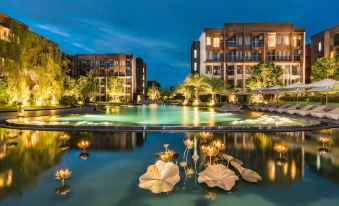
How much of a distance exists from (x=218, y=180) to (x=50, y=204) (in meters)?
3.27

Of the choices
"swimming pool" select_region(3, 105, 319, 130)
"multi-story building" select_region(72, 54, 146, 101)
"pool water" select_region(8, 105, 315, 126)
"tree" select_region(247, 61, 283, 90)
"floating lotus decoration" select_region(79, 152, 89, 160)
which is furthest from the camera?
"multi-story building" select_region(72, 54, 146, 101)

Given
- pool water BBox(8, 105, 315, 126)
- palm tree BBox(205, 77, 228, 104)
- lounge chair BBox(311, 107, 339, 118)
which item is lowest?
pool water BBox(8, 105, 315, 126)

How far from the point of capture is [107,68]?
84.7 metres

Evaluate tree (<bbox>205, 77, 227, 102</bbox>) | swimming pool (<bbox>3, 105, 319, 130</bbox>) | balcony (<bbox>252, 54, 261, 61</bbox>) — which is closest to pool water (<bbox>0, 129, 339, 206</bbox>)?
swimming pool (<bbox>3, 105, 319, 130</bbox>)

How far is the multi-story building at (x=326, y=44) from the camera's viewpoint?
156 ft

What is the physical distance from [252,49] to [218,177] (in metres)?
55.1

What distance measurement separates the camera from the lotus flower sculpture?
223 inches

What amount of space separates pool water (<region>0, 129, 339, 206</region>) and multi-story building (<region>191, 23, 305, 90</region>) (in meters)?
47.4

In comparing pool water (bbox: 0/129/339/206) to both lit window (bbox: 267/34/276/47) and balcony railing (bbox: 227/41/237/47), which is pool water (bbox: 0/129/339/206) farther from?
lit window (bbox: 267/34/276/47)

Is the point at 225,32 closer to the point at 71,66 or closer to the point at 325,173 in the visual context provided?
the point at 71,66

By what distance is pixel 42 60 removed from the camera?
113 feet

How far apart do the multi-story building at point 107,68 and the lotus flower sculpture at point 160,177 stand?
260 feet

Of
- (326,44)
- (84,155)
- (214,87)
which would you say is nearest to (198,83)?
(214,87)

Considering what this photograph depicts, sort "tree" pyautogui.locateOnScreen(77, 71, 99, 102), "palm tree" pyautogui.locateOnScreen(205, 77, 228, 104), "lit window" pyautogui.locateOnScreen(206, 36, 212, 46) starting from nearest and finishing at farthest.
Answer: "palm tree" pyautogui.locateOnScreen(205, 77, 228, 104) < "lit window" pyautogui.locateOnScreen(206, 36, 212, 46) < "tree" pyautogui.locateOnScreen(77, 71, 99, 102)
